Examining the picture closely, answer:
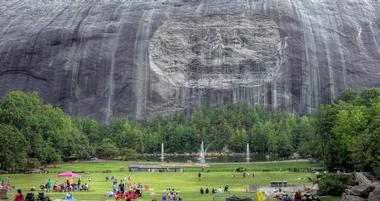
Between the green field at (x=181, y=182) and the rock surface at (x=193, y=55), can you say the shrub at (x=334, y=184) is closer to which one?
the green field at (x=181, y=182)

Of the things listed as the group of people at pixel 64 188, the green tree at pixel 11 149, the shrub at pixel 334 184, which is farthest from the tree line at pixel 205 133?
the group of people at pixel 64 188

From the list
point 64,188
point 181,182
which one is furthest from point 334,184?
point 64,188

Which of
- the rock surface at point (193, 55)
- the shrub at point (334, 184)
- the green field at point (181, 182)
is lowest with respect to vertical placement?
the green field at point (181, 182)

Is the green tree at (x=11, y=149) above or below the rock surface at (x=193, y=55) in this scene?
below

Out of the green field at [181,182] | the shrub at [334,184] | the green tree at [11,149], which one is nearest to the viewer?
the shrub at [334,184]

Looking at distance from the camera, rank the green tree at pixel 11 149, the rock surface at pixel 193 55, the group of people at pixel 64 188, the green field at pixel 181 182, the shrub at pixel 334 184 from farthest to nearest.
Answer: the rock surface at pixel 193 55 → the green tree at pixel 11 149 → the group of people at pixel 64 188 → the green field at pixel 181 182 → the shrub at pixel 334 184

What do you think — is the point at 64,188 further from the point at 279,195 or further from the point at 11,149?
the point at 11,149

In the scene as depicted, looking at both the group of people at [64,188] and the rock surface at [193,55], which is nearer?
the group of people at [64,188]
